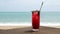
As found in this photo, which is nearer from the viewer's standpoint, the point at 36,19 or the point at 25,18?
the point at 36,19

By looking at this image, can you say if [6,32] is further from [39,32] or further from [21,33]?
[39,32]

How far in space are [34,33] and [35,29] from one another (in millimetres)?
114

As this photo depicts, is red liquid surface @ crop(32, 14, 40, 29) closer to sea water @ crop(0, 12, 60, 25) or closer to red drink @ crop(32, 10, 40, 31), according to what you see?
red drink @ crop(32, 10, 40, 31)

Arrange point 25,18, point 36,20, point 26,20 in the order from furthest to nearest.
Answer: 1. point 25,18
2. point 26,20
3. point 36,20

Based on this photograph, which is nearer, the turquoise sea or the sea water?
the sea water

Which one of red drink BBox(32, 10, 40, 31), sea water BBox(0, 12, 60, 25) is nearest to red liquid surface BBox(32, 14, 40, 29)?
red drink BBox(32, 10, 40, 31)

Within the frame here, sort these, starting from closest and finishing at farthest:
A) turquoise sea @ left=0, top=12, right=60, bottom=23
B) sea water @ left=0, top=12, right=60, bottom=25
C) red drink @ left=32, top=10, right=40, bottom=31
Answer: red drink @ left=32, top=10, right=40, bottom=31 → sea water @ left=0, top=12, right=60, bottom=25 → turquoise sea @ left=0, top=12, right=60, bottom=23

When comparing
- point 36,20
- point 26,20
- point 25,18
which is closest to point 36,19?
point 36,20

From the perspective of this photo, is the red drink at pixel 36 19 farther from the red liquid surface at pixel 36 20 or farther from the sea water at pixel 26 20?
the sea water at pixel 26 20

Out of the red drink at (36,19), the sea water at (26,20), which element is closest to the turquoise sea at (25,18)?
the sea water at (26,20)

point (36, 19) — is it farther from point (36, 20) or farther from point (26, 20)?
point (26, 20)

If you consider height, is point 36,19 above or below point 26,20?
above

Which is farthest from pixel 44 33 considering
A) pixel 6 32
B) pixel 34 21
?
pixel 6 32

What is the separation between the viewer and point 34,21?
6.37 ft
